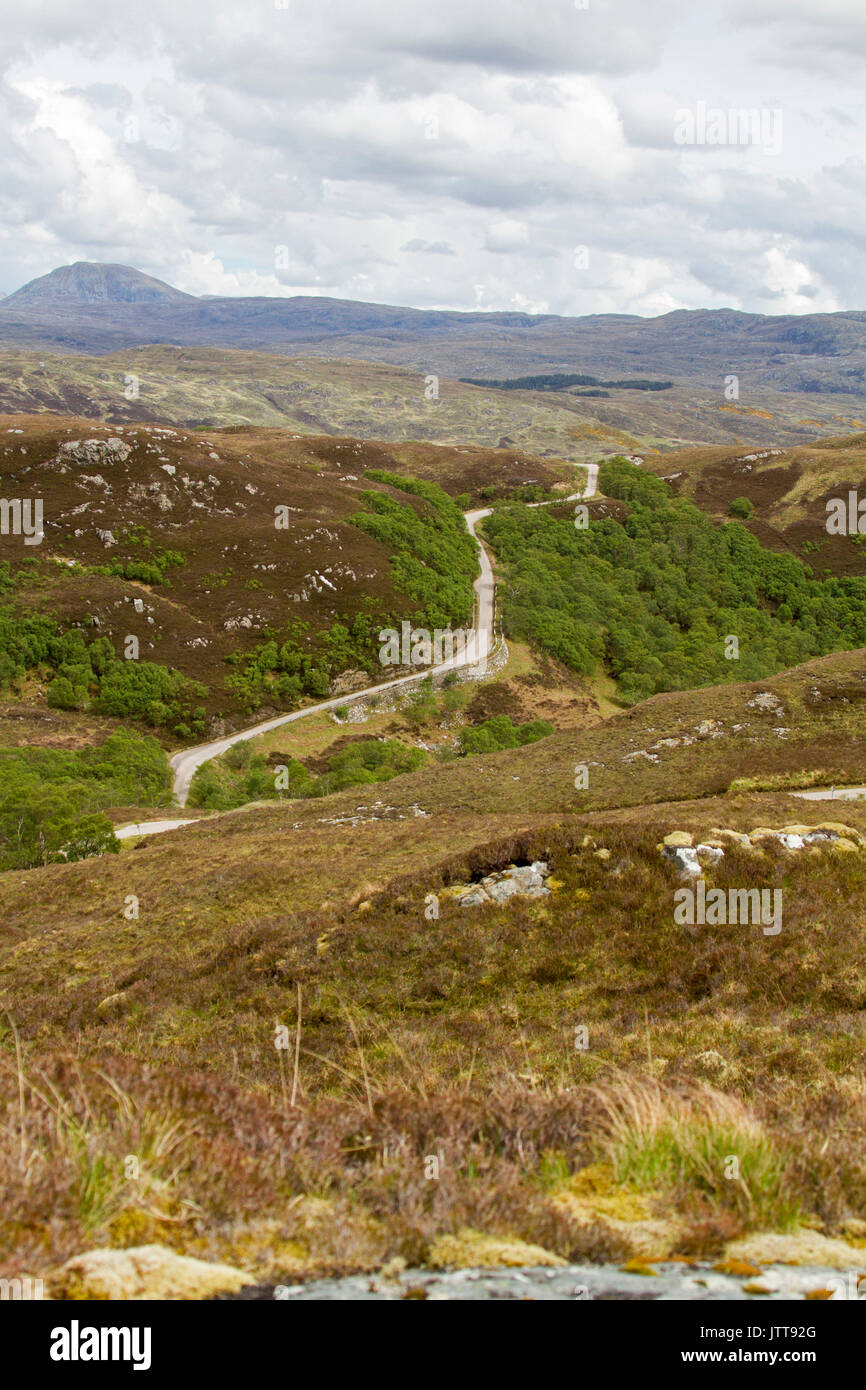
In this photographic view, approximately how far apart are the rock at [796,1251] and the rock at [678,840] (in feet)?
30.4

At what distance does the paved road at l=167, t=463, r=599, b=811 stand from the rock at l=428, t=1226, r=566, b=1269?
36.6 m

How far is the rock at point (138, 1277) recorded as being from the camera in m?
3.56

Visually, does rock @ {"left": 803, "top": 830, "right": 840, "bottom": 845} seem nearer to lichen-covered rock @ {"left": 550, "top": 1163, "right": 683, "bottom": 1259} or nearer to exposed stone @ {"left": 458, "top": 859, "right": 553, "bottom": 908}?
exposed stone @ {"left": 458, "top": 859, "right": 553, "bottom": 908}

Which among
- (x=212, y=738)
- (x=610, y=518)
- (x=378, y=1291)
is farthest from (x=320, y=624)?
(x=378, y=1291)

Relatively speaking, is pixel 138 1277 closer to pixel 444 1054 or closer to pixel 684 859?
pixel 444 1054

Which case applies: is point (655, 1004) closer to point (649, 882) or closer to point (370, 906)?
point (649, 882)

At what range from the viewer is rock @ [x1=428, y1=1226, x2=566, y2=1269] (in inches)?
156

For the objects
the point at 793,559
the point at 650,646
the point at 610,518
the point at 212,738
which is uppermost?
the point at 610,518

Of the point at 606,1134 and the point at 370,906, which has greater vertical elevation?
Answer: the point at 606,1134

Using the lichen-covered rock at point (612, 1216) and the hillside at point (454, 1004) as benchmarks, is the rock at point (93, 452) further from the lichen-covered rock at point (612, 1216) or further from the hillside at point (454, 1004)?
the lichen-covered rock at point (612, 1216)

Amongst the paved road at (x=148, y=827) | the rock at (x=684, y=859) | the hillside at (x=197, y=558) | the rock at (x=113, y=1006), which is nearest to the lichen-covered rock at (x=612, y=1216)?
the rock at (x=684, y=859)

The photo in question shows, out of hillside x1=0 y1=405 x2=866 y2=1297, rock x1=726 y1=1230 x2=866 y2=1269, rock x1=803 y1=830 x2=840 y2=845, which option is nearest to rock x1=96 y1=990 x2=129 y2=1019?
hillside x1=0 y1=405 x2=866 y2=1297
